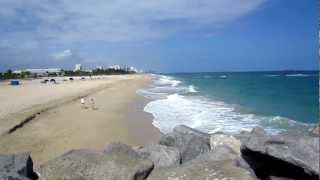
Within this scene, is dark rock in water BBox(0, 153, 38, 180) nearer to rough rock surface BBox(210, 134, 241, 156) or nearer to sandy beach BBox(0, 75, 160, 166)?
rough rock surface BBox(210, 134, 241, 156)

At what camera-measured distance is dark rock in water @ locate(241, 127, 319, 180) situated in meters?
5.06

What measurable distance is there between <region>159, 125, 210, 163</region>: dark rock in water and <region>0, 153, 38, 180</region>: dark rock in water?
115 inches

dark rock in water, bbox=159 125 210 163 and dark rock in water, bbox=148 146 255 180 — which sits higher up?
dark rock in water, bbox=148 146 255 180

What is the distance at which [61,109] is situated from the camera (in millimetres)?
26094

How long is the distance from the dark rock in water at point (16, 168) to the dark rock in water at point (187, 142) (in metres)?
2.92

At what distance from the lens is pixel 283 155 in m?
5.34

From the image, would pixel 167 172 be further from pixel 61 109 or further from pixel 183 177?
pixel 61 109

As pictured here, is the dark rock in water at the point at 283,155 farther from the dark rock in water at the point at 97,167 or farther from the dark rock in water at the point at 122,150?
the dark rock in water at the point at 122,150

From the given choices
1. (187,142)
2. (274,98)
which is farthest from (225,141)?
(274,98)

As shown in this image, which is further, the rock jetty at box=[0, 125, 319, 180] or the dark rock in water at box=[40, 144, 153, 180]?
the dark rock in water at box=[40, 144, 153, 180]

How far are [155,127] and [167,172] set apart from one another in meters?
11.7

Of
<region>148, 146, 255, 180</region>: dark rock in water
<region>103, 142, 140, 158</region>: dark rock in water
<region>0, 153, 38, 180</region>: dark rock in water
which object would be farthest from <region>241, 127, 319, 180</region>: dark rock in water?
<region>0, 153, 38, 180</region>: dark rock in water

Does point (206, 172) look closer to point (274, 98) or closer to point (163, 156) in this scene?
point (163, 156)

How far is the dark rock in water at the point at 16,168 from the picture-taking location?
19.5 ft
